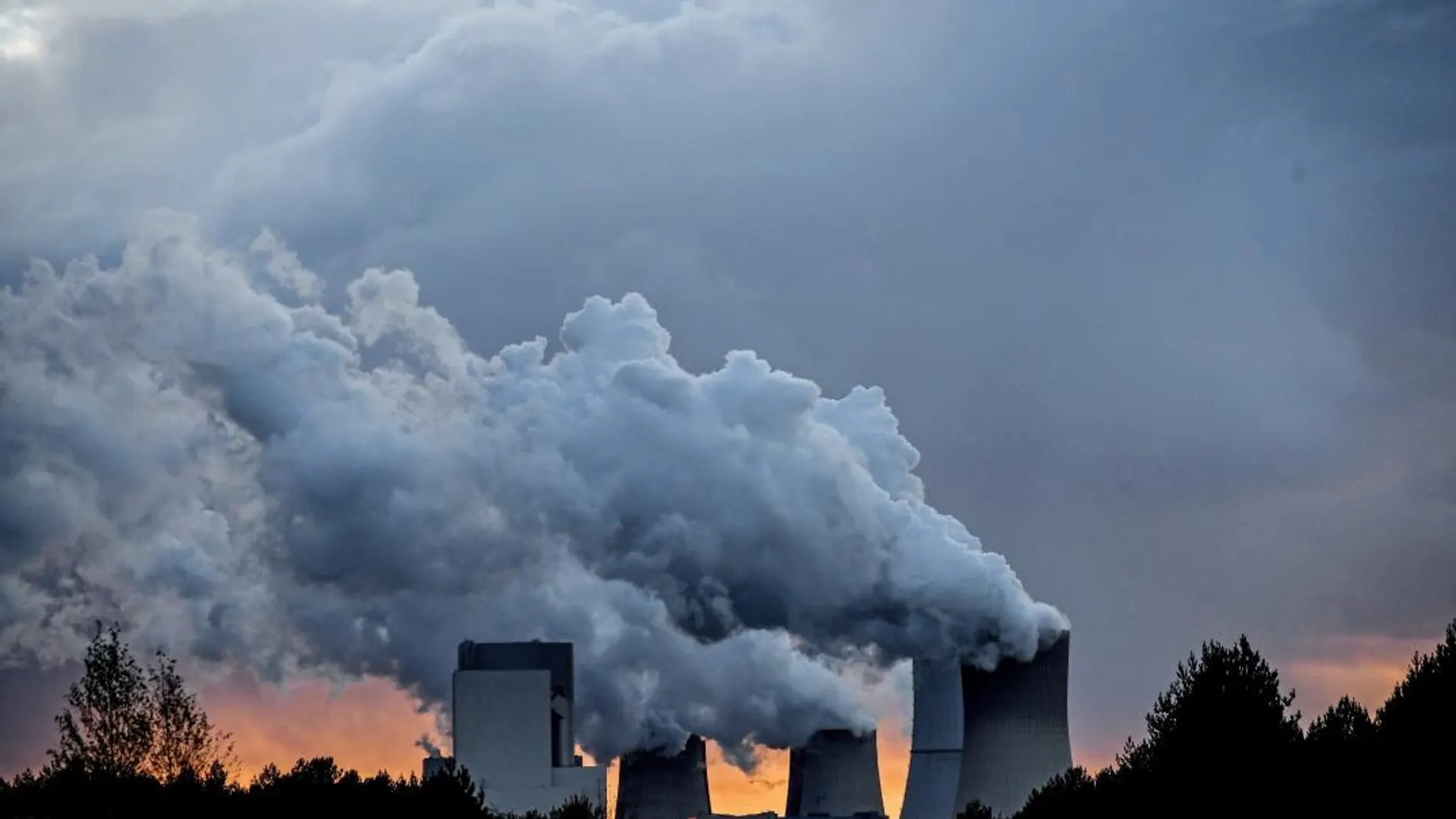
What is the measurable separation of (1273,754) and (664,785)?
153 ft

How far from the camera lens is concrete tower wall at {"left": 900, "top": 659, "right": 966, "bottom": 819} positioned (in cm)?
6328

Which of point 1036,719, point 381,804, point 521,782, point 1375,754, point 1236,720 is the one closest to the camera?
point 1375,754

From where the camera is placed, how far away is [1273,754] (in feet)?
112

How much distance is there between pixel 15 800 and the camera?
4534 cm

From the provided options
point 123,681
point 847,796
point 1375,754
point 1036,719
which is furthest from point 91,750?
point 847,796

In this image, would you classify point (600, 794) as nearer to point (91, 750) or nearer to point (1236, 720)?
point (91, 750)

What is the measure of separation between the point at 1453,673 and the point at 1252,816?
3.82 metres

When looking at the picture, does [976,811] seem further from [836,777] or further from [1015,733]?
[836,777]

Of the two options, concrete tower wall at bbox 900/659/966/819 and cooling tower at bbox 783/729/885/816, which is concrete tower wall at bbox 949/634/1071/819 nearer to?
concrete tower wall at bbox 900/659/966/819

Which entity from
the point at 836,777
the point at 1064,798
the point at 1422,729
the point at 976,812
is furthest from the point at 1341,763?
the point at 836,777

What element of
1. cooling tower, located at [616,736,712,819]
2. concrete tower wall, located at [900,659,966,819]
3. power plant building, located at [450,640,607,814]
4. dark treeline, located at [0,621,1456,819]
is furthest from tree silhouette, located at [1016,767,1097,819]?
cooling tower, located at [616,736,712,819]

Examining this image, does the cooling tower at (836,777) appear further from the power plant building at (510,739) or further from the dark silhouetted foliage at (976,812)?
the dark silhouetted foliage at (976,812)

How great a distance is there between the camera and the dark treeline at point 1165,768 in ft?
102

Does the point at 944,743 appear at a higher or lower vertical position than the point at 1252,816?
higher
